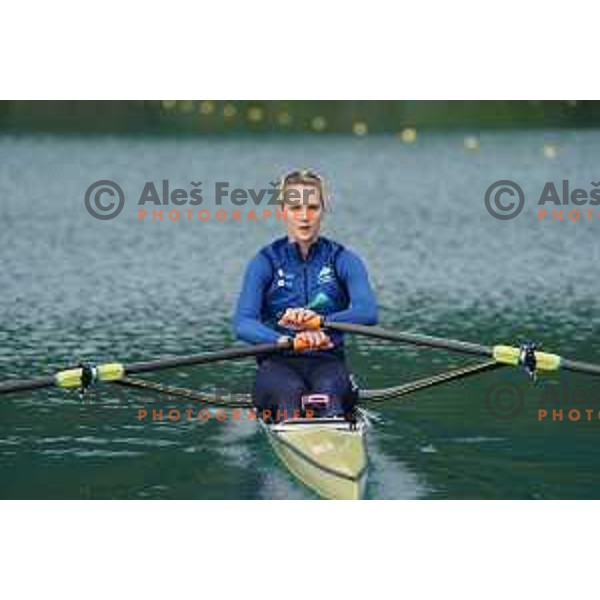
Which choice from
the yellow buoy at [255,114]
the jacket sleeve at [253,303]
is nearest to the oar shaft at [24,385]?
the jacket sleeve at [253,303]

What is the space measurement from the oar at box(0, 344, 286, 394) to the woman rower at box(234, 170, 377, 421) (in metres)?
0.07

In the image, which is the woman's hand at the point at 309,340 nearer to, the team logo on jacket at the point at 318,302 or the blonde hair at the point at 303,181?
the team logo on jacket at the point at 318,302

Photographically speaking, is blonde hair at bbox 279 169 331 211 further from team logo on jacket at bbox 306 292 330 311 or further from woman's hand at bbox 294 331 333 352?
woman's hand at bbox 294 331 333 352

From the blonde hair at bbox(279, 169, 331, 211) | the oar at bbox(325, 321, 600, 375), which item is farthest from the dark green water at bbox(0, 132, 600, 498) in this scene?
the blonde hair at bbox(279, 169, 331, 211)

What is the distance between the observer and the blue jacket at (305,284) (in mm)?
7016

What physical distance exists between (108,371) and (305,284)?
3.60 ft

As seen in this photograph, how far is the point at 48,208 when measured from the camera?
16.2 metres

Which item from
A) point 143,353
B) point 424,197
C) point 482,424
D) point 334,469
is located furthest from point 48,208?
point 334,469

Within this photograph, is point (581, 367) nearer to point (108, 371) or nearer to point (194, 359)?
point (194, 359)

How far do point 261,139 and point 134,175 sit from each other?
88.5 inches

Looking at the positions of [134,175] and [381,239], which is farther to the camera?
[134,175]

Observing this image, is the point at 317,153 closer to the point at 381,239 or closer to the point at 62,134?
the point at 381,239

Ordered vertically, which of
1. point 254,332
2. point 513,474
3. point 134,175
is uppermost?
point 134,175

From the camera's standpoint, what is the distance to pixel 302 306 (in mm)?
7062
